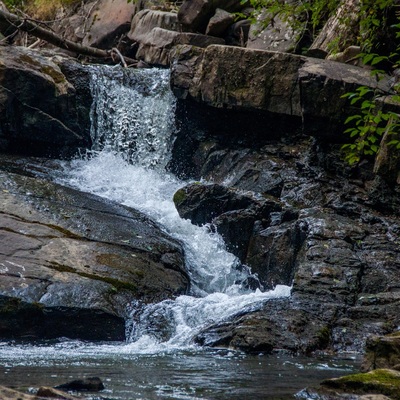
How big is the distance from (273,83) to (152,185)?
10.3 ft

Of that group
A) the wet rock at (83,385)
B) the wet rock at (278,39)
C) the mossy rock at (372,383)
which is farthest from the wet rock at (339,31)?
the wet rock at (83,385)

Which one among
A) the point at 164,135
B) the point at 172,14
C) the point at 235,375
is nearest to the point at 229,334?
the point at 235,375

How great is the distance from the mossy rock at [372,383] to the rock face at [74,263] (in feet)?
12.5

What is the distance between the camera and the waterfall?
7.89 metres

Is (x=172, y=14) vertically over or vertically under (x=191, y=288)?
over

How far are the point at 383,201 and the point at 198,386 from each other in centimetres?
614

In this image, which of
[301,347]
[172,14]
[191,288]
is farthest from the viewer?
[172,14]

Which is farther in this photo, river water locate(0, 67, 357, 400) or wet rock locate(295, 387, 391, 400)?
river water locate(0, 67, 357, 400)

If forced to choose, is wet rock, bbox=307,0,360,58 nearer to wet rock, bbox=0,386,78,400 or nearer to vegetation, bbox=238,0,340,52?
vegetation, bbox=238,0,340,52

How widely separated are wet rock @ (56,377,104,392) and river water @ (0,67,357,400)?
12 cm

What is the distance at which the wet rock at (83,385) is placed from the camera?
4.36 metres

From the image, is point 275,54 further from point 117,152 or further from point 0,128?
point 0,128

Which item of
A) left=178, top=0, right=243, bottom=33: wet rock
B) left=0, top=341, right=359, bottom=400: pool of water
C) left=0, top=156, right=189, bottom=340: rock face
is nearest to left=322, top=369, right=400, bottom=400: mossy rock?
left=0, top=341, right=359, bottom=400: pool of water

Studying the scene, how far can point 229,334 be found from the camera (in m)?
7.00
